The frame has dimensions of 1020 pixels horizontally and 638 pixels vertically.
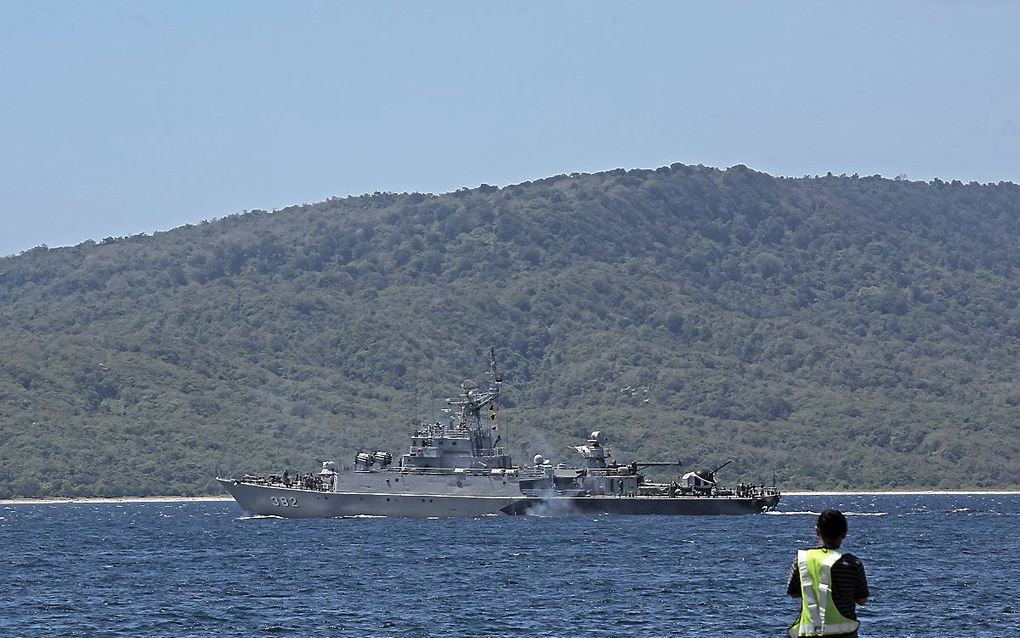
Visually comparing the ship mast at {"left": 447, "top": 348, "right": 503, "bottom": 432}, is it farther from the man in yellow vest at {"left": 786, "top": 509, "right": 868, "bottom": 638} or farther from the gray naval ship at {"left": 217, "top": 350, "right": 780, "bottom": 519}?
the man in yellow vest at {"left": 786, "top": 509, "right": 868, "bottom": 638}

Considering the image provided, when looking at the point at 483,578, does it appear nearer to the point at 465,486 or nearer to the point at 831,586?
the point at 465,486

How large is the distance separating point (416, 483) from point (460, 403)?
297 inches

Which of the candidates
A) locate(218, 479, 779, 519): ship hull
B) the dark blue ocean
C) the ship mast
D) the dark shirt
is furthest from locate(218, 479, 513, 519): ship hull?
the dark shirt

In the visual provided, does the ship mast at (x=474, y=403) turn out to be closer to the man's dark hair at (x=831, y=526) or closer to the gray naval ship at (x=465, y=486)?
the gray naval ship at (x=465, y=486)

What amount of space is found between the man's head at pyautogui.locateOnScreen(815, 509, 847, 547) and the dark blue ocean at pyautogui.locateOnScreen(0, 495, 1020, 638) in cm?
3445

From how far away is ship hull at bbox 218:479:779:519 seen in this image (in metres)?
123

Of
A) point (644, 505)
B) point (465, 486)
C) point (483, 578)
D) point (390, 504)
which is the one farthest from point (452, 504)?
point (483, 578)

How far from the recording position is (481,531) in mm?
108188

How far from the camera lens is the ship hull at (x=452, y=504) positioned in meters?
123

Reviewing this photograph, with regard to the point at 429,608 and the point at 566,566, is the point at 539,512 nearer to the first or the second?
the point at 566,566

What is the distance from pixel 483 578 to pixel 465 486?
1958 inches

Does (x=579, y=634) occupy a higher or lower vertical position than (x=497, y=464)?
lower

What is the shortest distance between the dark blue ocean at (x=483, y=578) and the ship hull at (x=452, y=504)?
6.46ft

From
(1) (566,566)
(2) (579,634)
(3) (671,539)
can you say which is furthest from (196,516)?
(2) (579,634)
